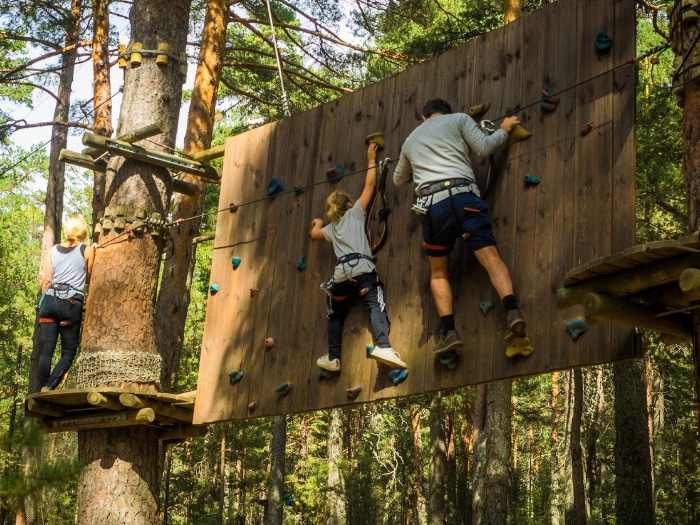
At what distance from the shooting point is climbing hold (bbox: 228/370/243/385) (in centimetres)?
696

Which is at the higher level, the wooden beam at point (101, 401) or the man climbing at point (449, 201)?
→ the man climbing at point (449, 201)

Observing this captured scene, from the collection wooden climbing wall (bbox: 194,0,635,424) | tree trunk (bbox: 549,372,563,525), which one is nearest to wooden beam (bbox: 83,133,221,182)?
wooden climbing wall (bbox: 194,0,635,424)

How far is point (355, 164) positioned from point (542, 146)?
1.69 m

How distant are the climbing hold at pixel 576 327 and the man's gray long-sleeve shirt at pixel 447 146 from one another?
1.15m

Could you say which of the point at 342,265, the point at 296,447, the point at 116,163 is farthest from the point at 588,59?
the point at 296,447

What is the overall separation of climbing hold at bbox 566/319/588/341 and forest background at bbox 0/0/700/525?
171cm

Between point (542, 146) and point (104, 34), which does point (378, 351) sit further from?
point (104, 34)

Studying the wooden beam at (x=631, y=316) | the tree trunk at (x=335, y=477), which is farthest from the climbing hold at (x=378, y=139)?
the tree trunk at (x=335, y=477)

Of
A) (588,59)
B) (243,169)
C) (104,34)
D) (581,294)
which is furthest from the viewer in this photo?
(104,34)

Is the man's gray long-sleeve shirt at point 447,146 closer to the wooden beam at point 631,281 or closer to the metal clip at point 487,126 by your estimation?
the metal clip at point 487,126

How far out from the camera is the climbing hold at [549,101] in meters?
5.52

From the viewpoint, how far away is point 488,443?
525 inches

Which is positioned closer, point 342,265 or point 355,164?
point 342,265

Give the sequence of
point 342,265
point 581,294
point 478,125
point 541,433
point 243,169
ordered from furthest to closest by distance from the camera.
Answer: point 541,433, point 243,169, point 342,265, point 478,125, point 581,294
